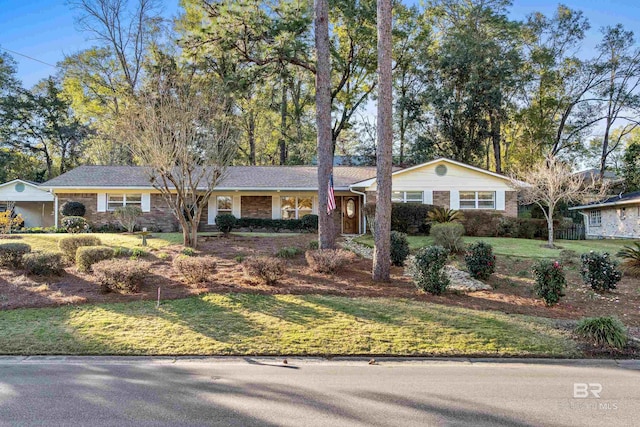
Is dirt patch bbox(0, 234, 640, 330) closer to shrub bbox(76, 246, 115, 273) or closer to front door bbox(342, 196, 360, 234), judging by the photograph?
shrub bbox(76, 246, 115, 273)

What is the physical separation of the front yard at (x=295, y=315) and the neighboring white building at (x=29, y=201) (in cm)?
1802

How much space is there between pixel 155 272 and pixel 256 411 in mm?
7027

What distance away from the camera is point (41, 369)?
4871mm

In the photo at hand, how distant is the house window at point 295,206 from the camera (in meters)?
21.2

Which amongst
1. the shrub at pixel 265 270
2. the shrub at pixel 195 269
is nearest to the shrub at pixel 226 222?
the shrub at pixel 195 269

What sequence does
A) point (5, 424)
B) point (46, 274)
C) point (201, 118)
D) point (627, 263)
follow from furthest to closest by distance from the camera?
point (201, 118) < point (627, 263) < point (46, 274) < point (5, 424)

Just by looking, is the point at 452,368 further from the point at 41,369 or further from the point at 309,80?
the point at 309,80

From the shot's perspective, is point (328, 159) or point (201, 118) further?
point (201, 118)

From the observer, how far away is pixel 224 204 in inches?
832

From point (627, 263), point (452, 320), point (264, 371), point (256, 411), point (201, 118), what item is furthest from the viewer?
point (201, 118)

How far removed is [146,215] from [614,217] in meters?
27.5

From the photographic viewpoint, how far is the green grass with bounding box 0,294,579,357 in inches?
218

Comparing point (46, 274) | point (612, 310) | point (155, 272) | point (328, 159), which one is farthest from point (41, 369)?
point (612, 310)

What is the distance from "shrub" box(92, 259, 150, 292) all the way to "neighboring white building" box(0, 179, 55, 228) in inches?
773
